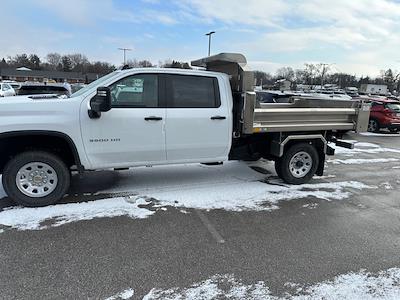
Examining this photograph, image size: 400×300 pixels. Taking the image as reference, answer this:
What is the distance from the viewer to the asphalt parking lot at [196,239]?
3295 millimetres

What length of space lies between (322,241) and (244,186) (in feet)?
7.35

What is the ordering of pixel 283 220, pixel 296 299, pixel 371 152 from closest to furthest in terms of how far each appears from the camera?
pixel 296 299
pixel 283 220
pixel 371 152

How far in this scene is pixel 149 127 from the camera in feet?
17.5

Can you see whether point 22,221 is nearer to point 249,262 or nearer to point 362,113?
point 249,262

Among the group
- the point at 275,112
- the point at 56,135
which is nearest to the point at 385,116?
the point at 275,112

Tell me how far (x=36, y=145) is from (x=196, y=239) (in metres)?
2.70

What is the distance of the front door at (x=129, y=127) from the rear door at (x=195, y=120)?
195mm

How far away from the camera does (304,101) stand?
7262mm

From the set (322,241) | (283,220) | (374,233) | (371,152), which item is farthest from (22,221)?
(371,152)

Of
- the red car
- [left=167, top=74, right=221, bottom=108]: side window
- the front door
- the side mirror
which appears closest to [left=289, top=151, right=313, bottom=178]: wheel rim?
[left=167, top=74, right=221, bottom=108]: side window

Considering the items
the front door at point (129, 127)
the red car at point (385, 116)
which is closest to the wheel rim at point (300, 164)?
the front door at point (129, 127)

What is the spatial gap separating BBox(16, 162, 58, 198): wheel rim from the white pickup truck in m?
0.01

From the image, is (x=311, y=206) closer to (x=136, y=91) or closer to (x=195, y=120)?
(x=195, y=120)

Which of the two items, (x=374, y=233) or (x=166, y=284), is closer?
(x=166, y=284)
